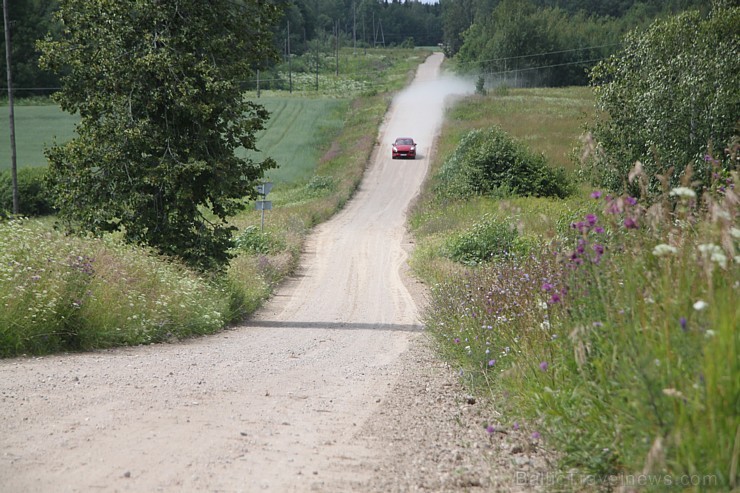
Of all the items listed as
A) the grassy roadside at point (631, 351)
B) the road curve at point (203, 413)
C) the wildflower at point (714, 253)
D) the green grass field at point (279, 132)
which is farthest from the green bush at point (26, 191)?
the wildflower at point (714, 253)

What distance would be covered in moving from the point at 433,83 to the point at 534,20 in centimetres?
1911

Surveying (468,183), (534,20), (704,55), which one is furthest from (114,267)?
(534,20)

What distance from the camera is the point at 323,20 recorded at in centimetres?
19988

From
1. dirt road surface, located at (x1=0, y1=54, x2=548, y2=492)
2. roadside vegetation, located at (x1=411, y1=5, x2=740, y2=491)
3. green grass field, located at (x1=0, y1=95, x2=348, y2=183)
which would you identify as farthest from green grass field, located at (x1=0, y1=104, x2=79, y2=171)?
roadside vegetation, located at (x1=411, y1=5, x2=740, y2=491)

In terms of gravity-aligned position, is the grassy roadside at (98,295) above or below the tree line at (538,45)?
below

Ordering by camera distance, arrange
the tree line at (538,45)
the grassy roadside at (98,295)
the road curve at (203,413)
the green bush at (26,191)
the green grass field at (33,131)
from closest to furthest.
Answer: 1. the road curve at (203,413)
2. the grassy roadside at (98,295)
3. the green bush at (26,191)
4. the green grass field at (33,131)
5. the tree line at (538,45)

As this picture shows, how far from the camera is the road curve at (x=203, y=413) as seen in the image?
4695mm

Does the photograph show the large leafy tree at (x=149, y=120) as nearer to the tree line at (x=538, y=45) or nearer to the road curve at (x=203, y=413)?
the road curve at (x=203, y=413)

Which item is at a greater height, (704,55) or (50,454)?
(704,55)

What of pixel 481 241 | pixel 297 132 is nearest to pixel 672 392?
pixel 481 241

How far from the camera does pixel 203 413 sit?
245 inches

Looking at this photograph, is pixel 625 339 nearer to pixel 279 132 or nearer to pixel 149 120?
pixel 149 120

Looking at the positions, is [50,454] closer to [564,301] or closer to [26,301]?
[564,301]

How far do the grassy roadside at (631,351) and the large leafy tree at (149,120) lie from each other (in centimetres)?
1133
